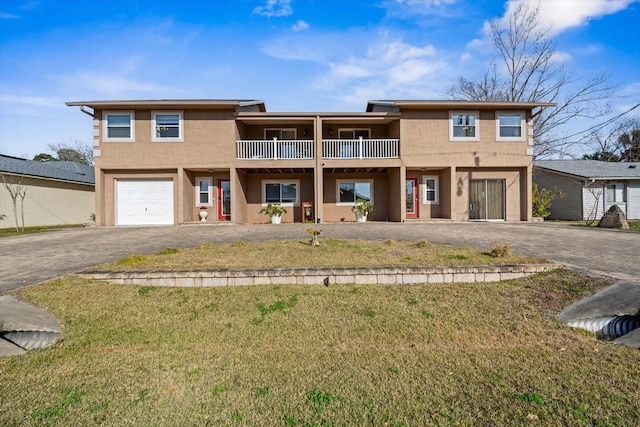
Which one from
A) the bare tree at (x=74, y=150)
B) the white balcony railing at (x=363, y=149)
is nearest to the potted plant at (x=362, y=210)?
the white balcony railing at (x=363, y=149)

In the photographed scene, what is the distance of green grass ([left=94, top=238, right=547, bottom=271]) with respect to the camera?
20.2 feet

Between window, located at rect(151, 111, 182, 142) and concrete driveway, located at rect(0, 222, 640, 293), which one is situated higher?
window, located at rect(151, 111, 182, 142)

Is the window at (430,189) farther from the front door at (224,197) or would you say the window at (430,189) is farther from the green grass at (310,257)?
the front door at (224,197)

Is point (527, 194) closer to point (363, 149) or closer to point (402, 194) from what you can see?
point (402, 194)

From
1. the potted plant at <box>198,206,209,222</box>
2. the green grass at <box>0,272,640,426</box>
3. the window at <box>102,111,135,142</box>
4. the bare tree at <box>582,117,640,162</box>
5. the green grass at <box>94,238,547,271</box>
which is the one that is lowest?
the green grass at <box>0,272,640,426</box>

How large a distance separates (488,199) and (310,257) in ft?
43.4

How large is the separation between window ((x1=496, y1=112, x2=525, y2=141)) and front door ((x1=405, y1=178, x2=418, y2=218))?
463 centimetres

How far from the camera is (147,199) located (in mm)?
15828

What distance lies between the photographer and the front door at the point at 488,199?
16.8m

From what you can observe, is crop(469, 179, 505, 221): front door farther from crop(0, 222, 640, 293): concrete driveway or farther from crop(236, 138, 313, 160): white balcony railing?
crop(236, 138, 313, 160): white balcony railing

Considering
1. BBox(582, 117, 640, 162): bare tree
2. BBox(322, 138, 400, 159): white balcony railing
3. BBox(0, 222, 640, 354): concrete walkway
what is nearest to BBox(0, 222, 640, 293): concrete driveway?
BBox(0, 222, 640, 354): concrete walkway

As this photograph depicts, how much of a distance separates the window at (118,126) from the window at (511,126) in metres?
17.3

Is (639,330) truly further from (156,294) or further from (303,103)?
(303,103)

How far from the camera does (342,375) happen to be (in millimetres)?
3188
